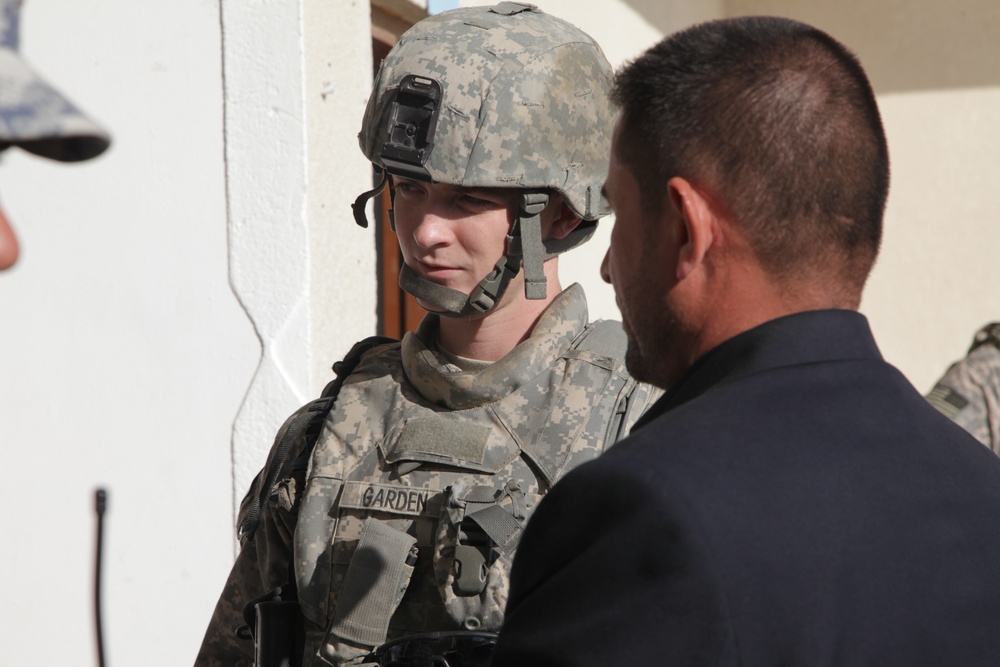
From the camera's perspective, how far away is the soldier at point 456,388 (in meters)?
1.78

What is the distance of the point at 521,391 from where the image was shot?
1.93 metres

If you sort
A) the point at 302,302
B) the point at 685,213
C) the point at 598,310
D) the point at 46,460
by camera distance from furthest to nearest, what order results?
the point at 598,310 < the point at 46,460 < the point at 302,302 < the point at 685,213

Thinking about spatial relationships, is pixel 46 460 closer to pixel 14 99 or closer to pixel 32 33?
pixel 32 33

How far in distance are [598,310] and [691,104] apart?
149 inches

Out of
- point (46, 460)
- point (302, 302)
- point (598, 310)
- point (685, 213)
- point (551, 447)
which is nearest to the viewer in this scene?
point (685, 213)

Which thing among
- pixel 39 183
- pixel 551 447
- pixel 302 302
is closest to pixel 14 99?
pixel 551 447

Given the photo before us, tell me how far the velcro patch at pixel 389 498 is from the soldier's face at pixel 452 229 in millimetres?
318

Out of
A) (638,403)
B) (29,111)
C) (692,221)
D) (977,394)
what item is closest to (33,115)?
(29,111)

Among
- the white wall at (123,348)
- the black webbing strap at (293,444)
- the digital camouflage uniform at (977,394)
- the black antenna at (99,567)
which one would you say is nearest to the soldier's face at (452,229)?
the black webbing strap at (293,444)

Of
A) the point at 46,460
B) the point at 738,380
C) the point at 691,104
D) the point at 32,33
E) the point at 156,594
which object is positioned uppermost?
the point at 32,33

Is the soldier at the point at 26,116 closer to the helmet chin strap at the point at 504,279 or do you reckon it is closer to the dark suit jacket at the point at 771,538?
the dark suit jacket at the point at 771,538

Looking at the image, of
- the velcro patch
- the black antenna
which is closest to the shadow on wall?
the black antenna

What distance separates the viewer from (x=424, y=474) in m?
1.87

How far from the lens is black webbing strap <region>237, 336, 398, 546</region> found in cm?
196
